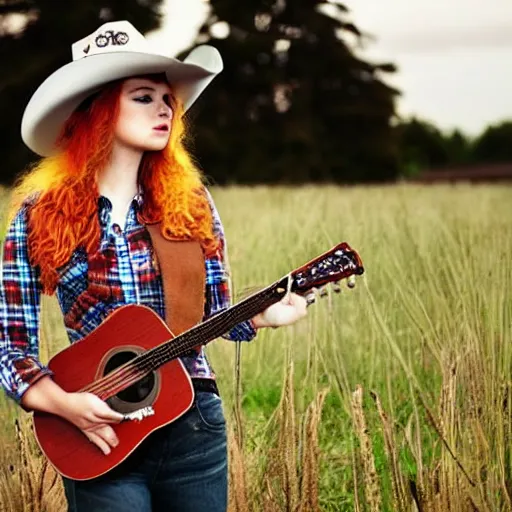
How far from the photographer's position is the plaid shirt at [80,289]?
59.1 inches

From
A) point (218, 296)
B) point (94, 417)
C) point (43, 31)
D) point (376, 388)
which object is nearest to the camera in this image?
point (94, 417)

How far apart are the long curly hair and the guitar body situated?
11cm

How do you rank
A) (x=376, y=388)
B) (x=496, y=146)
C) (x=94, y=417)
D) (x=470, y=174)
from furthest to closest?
(x=470, y=174)
(x=496, y=146)
(x=376, y=388)
(x=94, y=417)

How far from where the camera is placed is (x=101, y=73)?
155cm

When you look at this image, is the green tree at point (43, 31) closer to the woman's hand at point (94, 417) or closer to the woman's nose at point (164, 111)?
the woman's nose at point (164, 111)

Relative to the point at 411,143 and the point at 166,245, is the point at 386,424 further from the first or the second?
the point at 411,143

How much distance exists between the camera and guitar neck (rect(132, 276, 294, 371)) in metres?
1.48

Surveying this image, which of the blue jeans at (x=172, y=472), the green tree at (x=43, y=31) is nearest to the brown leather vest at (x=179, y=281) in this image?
the blue jeans at (x=172, y=472)

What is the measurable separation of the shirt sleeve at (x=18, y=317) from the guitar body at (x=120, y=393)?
0.16ft

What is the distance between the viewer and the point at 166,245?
1.51m

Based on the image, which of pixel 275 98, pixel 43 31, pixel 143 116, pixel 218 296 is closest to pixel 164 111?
pixel 143 116

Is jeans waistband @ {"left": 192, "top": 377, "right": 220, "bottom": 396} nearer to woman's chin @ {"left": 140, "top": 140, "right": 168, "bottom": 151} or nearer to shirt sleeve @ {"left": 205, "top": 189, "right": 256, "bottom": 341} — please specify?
shirt sleeve @ {"left": 205, "top": 189, "right": 256, "bottom": 341}

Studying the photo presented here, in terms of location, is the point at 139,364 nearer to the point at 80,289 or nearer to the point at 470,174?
the point at 80,289

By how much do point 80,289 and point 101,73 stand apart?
1.09 ft
